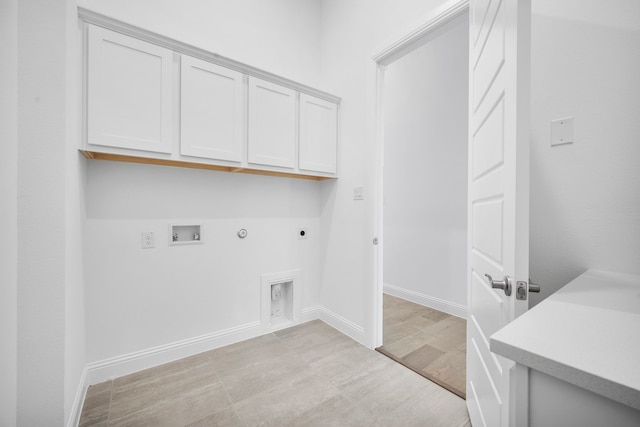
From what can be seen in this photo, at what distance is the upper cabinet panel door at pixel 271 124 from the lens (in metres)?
1.96

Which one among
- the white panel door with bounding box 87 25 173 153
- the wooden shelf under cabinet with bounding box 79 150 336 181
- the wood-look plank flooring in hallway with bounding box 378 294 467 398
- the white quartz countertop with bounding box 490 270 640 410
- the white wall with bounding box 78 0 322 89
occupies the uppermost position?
the white wall with bounding box 78 0 322 89

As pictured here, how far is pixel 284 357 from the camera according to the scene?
195 cm

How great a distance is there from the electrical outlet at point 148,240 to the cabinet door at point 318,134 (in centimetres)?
124

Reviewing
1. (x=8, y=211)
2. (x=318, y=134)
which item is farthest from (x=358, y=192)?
(x=8, y=211)

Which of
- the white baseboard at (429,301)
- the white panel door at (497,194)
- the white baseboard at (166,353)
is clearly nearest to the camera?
the white panel door at (497,194)

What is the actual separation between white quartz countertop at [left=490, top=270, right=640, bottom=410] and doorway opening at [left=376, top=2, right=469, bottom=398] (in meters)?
1.47

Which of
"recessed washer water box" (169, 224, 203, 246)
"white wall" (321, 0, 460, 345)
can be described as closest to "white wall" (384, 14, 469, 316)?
"white wall" (321, 0, 460, 345)

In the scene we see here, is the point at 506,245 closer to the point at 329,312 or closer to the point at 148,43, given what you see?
the point at 329,312

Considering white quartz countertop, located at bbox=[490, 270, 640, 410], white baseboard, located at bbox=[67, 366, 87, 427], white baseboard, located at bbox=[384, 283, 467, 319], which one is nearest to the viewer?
white quartz countertop, located at bbox=[490, 270, 640, 410]

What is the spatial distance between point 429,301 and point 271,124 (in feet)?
8.34

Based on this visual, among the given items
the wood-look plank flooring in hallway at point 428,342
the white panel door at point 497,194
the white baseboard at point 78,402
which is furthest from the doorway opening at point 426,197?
the white baseboard at point 78,402

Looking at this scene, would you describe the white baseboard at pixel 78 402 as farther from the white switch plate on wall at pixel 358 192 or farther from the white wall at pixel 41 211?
the white switch plate on wall at pixel 358 192

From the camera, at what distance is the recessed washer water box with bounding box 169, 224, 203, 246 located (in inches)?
74.9

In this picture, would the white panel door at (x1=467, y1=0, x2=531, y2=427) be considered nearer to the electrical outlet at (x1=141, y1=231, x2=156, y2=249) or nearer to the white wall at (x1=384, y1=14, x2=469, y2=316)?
the white wall at (x1=384, y1=14, x2=469, y2=316)
